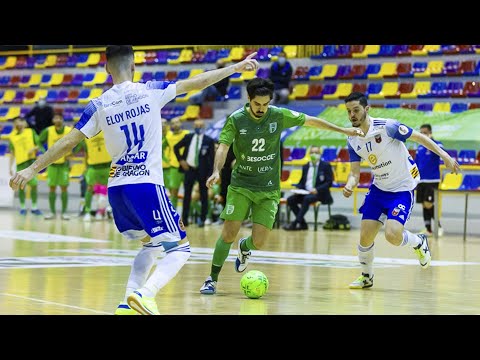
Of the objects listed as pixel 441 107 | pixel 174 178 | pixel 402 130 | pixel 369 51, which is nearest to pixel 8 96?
pixel 174 178

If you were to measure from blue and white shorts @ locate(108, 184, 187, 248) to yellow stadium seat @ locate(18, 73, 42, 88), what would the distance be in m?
26.1

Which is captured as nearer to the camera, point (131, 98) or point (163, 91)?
point (131, 98)

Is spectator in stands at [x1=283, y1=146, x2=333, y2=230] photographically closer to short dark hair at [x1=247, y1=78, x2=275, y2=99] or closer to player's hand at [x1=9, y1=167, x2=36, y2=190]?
short dark hair at [x1=247, y1=78, x2=275, y2=99]

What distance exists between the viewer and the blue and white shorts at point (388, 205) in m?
9.70

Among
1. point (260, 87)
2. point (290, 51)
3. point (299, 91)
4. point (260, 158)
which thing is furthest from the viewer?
point (290, 51)

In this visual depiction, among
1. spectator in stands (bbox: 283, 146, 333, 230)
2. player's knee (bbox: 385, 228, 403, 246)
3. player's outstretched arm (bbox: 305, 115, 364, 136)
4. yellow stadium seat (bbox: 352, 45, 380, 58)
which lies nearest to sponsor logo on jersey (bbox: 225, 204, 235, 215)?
player's outstretched arm (bbox: 305, 115, 364, 136)

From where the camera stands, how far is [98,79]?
30.4 meters

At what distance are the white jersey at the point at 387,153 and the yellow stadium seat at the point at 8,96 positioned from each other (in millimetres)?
24498

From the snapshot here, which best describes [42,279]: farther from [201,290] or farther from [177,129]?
[177,129]

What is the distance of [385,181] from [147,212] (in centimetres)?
374

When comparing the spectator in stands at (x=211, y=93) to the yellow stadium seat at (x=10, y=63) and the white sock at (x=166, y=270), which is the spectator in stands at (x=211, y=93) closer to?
the yellow stadium seat at (x=10, y=63)

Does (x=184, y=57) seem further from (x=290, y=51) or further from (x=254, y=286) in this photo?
(x=254, y=286)

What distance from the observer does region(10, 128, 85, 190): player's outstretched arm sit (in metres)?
6.64

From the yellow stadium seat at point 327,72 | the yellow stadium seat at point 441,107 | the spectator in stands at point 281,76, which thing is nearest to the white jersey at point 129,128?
the yellow stadium seat at point 441,107
